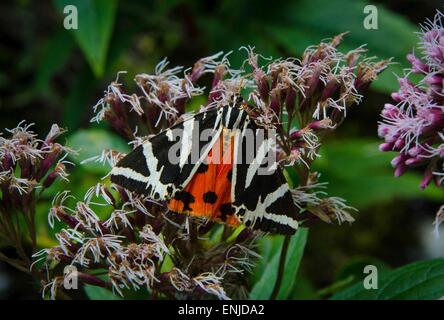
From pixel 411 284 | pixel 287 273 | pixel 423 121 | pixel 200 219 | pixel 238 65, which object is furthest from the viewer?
pixel 238 65

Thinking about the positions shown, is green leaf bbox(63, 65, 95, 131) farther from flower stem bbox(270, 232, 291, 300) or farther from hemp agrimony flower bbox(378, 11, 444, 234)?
hemp agrimony flower bbox(378, 11, 444, 234)

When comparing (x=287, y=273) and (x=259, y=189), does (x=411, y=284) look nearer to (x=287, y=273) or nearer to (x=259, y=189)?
(x=287, y=273)

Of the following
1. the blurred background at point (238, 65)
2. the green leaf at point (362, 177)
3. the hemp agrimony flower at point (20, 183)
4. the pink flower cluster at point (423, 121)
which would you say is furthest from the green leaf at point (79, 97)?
the pink flower cluster at point (423, 121)

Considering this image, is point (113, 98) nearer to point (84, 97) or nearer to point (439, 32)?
point (439, 32)

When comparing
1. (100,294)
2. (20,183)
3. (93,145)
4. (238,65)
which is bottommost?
(100,294)

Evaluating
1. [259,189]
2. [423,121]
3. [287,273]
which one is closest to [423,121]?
[423,121]

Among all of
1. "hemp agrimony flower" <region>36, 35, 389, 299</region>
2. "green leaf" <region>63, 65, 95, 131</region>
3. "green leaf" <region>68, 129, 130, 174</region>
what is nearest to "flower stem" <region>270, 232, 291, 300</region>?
"hemp agrimony flower" <region>36, 35, 389, 299</region>
